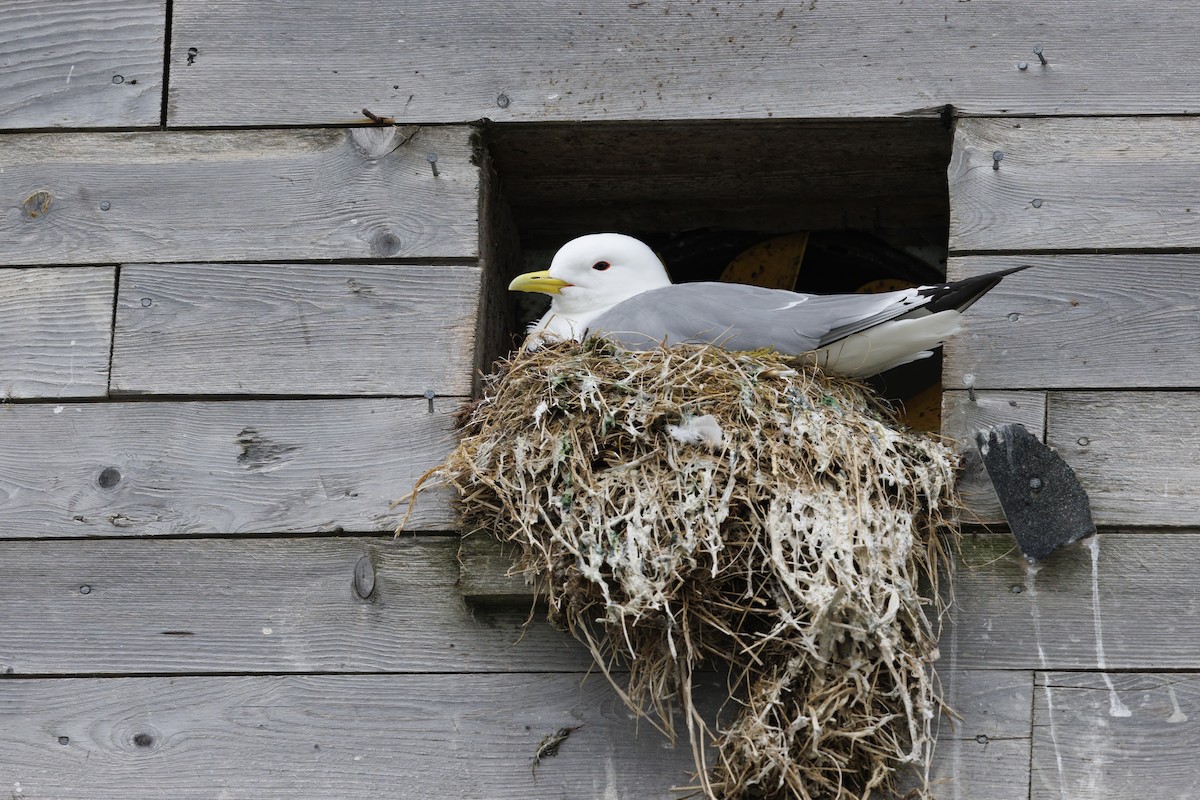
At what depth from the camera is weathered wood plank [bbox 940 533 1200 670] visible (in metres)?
2.57

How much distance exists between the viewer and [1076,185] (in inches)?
113

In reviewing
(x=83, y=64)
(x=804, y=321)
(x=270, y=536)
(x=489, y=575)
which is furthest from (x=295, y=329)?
Answer: (x=804, y=321)

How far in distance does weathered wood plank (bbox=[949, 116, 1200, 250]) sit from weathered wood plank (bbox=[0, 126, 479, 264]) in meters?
1.07

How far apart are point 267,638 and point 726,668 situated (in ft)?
2.99

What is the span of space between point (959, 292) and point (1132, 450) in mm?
513

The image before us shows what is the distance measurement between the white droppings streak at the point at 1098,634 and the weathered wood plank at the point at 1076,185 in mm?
636

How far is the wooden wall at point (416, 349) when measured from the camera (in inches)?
102

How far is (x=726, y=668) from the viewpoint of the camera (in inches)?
103

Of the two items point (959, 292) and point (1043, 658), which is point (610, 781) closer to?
point (1043, 658)

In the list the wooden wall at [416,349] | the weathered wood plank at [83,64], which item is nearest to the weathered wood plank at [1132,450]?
the wooden wall at [416,349]

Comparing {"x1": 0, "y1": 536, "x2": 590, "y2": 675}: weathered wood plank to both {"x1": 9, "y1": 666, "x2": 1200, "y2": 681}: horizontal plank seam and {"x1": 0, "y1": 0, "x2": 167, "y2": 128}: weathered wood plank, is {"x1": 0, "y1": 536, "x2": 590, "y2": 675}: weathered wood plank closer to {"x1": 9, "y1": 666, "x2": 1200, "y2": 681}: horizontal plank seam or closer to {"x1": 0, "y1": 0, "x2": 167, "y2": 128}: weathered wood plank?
{"x1": 9, "y1": 666, "x2": 1200, "y2": 681}: horizontal plank seam

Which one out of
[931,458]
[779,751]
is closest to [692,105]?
[931,458]

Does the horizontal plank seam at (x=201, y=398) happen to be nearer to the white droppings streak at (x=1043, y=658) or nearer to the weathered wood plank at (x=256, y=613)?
the weathered wood plank at (x=256, y=613)

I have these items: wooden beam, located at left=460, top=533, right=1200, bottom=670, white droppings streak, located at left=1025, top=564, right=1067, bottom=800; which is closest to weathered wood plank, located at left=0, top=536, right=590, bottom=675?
wooden beam, located at left=460, top=533, right=1200, bottom=670
